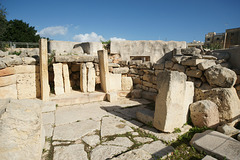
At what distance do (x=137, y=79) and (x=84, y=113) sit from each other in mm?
2850

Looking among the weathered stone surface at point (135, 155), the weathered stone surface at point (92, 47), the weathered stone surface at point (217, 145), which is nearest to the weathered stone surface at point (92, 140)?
the weathered stone surface at point (135, 155)

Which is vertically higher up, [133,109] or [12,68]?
[12,68]

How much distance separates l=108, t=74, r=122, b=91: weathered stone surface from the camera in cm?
564

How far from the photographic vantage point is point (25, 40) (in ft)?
68.8

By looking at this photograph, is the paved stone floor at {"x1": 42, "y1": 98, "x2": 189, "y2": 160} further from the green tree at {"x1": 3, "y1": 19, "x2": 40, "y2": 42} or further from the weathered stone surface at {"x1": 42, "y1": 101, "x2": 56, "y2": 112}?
the green tree at {"x1": 3, "y1": 19, "x2": 40, "y2": 42}

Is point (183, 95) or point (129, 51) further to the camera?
point (129, 51)

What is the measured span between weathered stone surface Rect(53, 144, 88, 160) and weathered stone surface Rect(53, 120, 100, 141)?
0.85 feet

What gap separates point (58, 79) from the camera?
499 cm

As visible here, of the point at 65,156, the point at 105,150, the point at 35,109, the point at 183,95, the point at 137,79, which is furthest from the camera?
the point at 137,79

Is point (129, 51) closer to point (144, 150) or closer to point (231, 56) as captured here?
point (231, 56)

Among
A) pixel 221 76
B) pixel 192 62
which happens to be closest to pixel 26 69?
pixel 192 62

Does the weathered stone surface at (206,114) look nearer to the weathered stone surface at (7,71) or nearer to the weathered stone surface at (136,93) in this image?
the weathered stone surface at (136,93)

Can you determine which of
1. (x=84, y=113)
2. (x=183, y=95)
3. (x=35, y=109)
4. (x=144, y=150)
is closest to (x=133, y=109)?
(x=84, y=113)

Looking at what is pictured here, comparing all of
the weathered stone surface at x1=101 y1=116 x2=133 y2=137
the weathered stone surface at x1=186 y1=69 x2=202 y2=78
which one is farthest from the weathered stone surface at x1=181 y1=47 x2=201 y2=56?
the weathered stone surface at x1=101 y1=116 x2=133 y2=137
